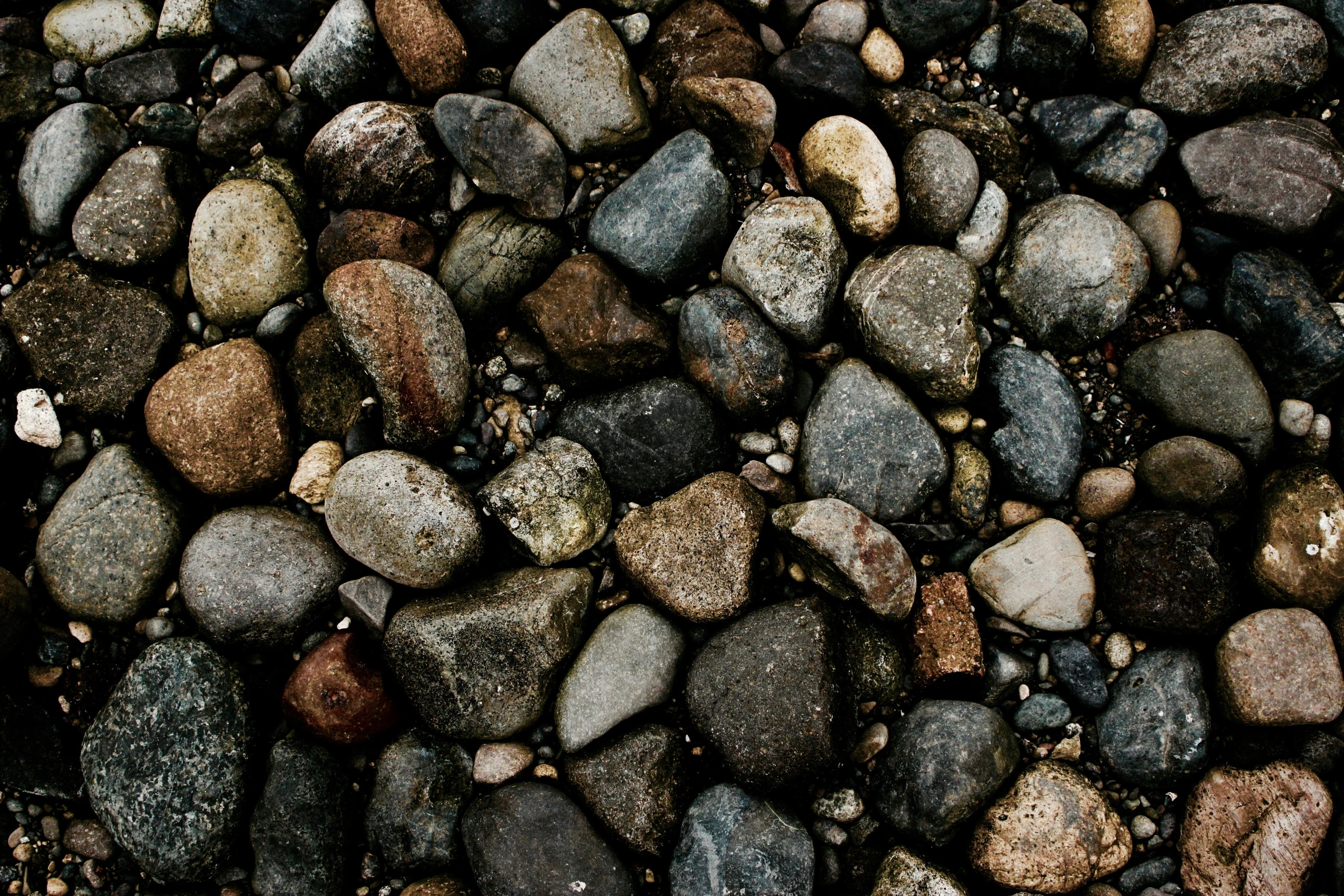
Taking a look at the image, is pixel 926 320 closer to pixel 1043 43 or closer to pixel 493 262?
pixel 1043 43

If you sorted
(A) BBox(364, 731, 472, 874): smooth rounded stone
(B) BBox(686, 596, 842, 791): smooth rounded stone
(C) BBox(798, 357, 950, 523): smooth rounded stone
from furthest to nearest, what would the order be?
(C) BBox(798, 357, 950, 523): smooth rounded stone < (A) BBox(364, 731, 472, 874): smooth rounded stone < (B) BBox(686, 596, 842, 791): smooth rounded stone

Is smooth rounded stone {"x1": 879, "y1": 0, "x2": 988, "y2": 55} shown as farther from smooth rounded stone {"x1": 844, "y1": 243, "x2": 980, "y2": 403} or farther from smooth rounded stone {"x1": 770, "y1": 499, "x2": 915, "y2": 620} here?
smooth rounded stone {"x1": 770, "y1": 499, "x2": 915, "y2": 620}

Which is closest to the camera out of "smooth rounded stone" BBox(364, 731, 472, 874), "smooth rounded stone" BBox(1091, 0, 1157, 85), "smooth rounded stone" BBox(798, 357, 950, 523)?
"smooth rounded stone" BBox(364, 731, 472, 874)

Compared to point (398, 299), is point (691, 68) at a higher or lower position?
higher

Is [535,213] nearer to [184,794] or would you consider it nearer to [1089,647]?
→ [184,794]

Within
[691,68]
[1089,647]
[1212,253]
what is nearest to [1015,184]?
[1212,253]

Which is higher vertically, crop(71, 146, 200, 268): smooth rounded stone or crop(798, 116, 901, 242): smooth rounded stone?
crop(71, 146, 200, 268): smooth rounded stone

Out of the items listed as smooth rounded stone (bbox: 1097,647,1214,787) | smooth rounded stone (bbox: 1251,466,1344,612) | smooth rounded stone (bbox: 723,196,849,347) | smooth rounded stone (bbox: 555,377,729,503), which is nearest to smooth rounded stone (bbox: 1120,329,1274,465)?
smooth rounded stone (bbox: 1251,466,1344,612)
